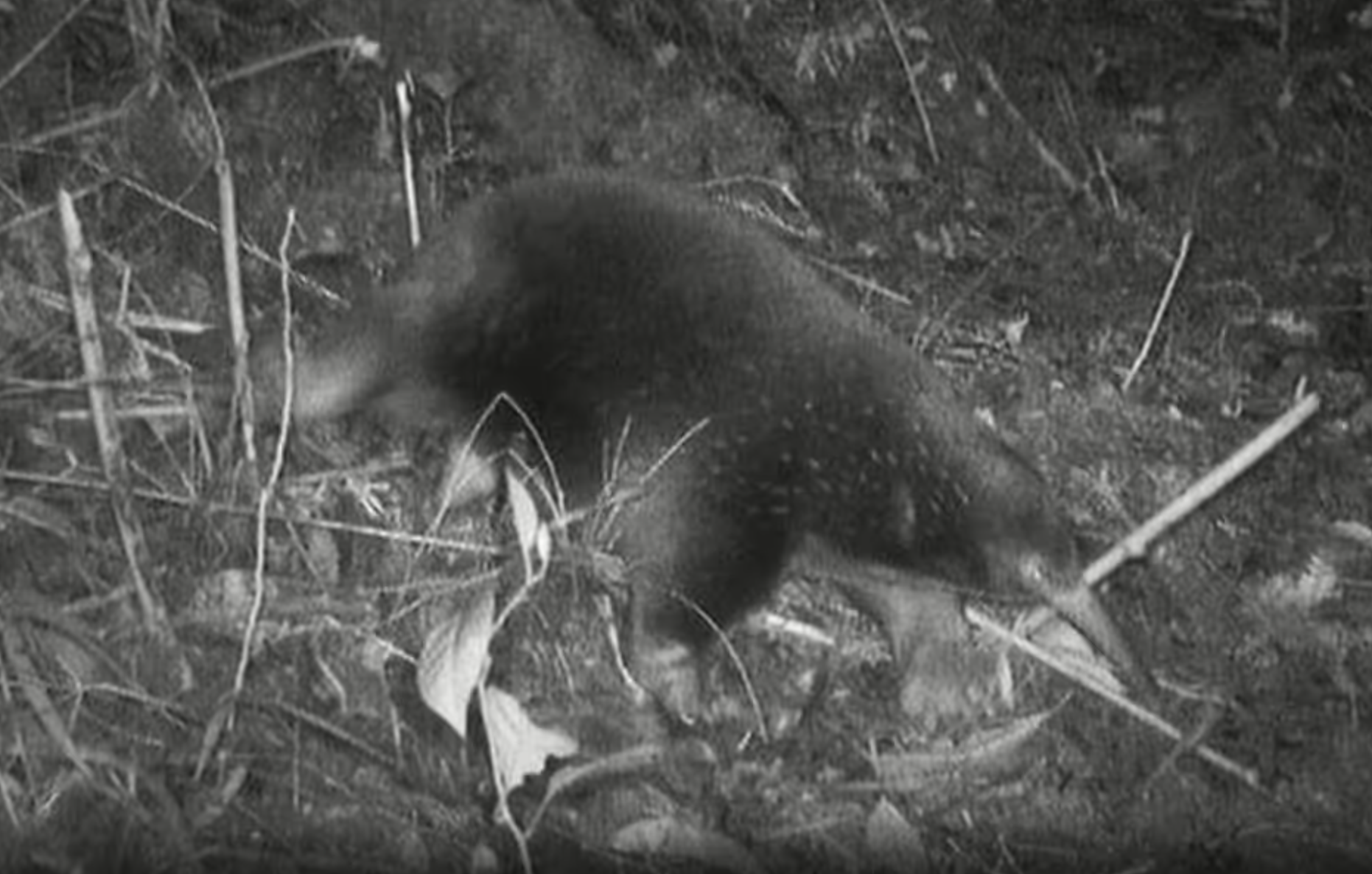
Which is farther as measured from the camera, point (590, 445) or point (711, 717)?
point (590, 445)

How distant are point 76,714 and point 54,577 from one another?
8 cm

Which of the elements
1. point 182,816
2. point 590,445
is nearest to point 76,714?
point 182,816

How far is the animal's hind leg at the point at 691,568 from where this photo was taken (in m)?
1.36

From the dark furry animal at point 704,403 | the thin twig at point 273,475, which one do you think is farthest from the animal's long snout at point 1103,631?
the thin twig at point 273,475

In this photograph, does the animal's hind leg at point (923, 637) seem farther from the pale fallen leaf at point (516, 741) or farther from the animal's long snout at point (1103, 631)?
the pale fallen leaf at point (516, 741)

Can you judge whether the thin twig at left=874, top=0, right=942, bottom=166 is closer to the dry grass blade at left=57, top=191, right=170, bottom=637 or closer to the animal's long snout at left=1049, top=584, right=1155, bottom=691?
the animal's long snout at left=1049, top=584, right=1155, bottom=691

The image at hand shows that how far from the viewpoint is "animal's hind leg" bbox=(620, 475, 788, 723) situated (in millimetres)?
1364

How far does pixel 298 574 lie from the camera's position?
1.34 m

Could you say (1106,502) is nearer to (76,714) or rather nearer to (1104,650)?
(1104,650)

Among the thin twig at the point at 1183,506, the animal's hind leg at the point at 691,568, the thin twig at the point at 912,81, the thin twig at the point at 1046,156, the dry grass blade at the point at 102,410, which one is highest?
the thin twig at the point at 912,81

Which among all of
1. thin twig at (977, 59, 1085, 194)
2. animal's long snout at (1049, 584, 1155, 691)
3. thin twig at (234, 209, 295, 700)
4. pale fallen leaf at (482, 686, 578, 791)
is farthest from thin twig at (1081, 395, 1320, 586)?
thin twig at (234, 209, 295, 700)

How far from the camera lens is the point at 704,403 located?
4.80ft

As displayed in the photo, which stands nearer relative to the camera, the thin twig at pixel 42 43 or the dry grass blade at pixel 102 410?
the dry grass blade at pixel 102 410

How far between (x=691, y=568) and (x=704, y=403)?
101 mm
